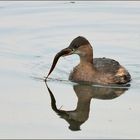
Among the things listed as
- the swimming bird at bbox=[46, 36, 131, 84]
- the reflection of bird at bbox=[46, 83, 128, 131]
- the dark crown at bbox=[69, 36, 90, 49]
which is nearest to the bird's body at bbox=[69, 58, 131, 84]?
the swimming bird at bbox=[46, 36, 131, 84]

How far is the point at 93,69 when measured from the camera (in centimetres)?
1570

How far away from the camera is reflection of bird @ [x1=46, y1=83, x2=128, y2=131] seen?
13.1 metres

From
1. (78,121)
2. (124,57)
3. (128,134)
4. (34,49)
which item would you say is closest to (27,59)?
(34,49)

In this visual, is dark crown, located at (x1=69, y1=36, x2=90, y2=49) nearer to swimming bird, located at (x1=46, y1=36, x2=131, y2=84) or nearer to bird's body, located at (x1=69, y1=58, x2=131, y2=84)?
swimming bird, located at (x1=46, y1=36, x2=131, y2=84)

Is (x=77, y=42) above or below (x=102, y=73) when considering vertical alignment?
above

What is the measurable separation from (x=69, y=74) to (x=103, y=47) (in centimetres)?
189

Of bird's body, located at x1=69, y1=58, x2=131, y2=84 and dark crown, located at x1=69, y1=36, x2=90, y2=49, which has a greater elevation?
dark crown, located at x1=69, y1=36, x2=90, y2=49

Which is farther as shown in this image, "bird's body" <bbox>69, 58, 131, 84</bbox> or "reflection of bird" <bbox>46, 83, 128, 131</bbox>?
"bird's body" <bbox>69, 58, 131, 84</bbox>

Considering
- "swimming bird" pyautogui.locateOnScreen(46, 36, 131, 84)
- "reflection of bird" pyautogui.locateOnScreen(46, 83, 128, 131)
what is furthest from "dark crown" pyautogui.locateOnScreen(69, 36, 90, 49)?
"reflection of bird" pyautogui.locateOnScreen(46, 83, 128, 131)

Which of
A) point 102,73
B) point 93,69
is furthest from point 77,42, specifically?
point 102,73

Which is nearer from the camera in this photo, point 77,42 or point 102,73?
point 77,42

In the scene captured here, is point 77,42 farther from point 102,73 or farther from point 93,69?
point 102,73

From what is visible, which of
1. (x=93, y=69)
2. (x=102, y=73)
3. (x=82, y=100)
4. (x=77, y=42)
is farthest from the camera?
(x=93, y=69)

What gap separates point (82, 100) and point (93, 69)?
144cm
